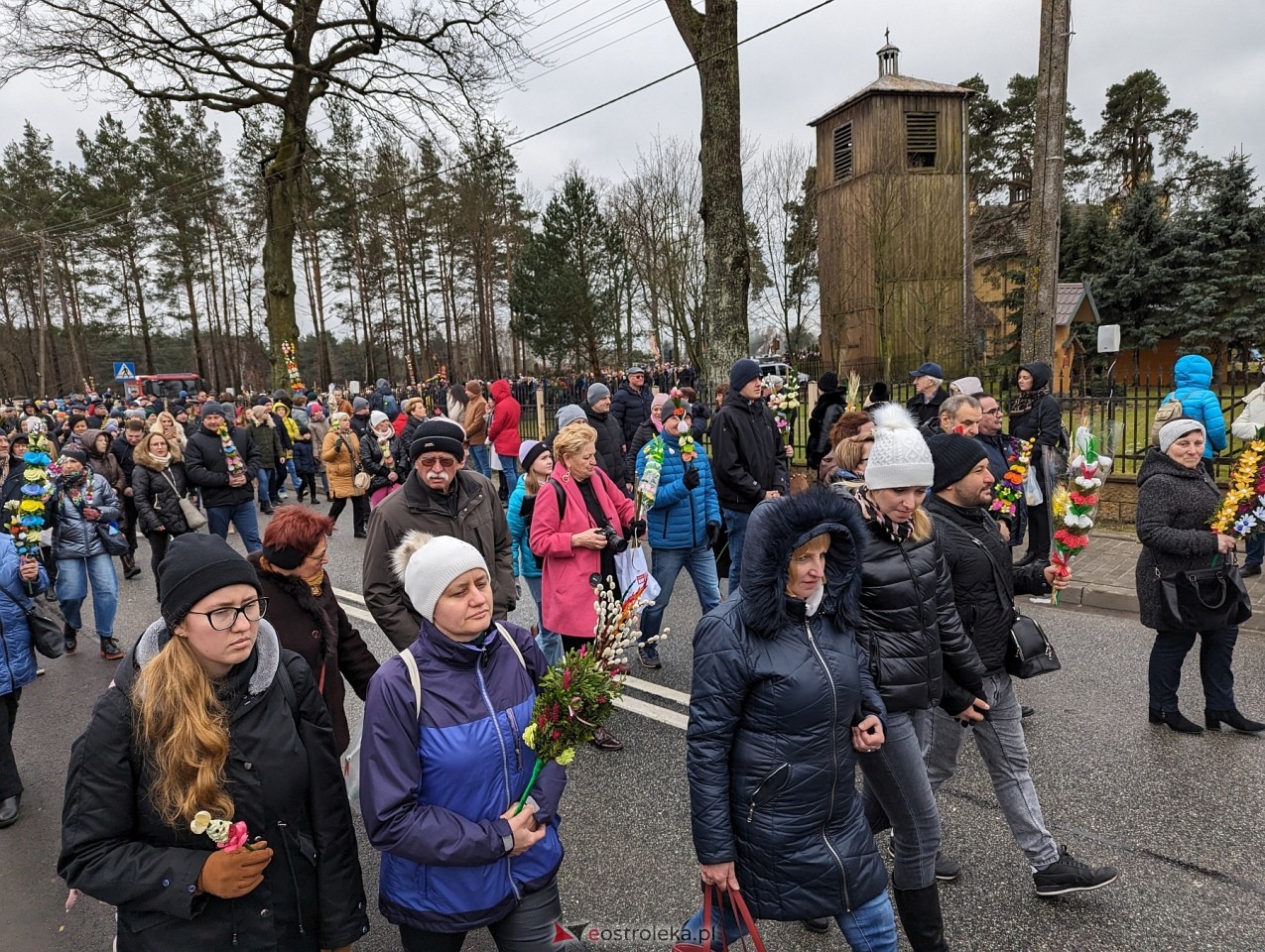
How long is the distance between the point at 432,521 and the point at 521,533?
4.71 feet

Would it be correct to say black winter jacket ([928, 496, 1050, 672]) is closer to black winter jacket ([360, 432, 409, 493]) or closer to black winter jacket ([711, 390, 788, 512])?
black winter jacket ([711, 390, 788, 512])

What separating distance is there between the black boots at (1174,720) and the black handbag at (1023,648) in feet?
5.88

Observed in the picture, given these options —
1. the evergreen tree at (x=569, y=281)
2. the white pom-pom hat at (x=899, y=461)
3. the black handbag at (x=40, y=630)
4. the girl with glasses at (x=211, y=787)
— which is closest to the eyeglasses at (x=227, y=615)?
the girl with glasses at (x=211, y=787)

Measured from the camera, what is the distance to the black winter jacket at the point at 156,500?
25.4ft

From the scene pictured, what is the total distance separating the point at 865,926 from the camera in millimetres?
2523

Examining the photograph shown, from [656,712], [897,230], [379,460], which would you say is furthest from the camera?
[897,230]

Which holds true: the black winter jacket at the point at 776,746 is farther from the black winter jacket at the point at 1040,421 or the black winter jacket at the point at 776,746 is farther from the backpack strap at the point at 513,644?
the black winter jacket at the point at 1040,421

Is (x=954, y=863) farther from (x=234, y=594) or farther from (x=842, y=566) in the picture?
(x=234, y=594)

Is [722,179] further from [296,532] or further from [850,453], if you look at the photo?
[296,532]

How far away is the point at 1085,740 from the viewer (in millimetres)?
4535

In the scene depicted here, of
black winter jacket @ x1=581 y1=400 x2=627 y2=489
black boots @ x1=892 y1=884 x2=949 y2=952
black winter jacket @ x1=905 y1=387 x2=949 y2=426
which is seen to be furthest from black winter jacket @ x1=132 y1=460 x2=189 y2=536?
black winter jacket @ x1=905 y1=387 x2=949 y2=426

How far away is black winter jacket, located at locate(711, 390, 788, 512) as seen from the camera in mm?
6586

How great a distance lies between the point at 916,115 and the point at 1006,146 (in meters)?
11.0

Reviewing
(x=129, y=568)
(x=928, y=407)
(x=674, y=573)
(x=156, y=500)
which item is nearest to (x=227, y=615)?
(x=674, y=573)
